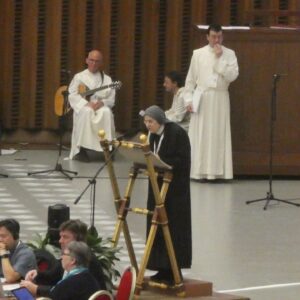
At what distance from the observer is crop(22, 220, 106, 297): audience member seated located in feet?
33.6

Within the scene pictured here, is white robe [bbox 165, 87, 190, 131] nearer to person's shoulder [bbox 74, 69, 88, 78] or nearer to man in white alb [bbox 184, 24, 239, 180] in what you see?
man in white alb [bbox 184, 24, 239, 180]

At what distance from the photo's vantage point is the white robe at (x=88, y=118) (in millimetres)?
18625

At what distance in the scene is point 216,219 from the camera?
49.4ft

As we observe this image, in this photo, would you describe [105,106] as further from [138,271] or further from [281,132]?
[138,271]

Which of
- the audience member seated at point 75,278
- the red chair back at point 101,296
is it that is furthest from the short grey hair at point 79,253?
the red chair back at point 101,296

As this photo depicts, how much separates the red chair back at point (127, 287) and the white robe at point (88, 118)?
342 inches

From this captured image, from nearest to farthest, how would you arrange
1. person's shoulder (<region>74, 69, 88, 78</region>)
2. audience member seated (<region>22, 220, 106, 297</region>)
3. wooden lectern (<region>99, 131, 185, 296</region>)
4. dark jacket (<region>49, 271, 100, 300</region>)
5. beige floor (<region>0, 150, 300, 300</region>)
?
dark jacket (<region>49, 271, 100, 300</region>), audience member seated (<region>22, 220, 106, 297</region>), wooden lectern (<region>99, 131, 185, 296</region>), beige floor (<region>0, 150, 300, 300</region>), person's shoulder (<region>74, 69, 88, 78</region>)

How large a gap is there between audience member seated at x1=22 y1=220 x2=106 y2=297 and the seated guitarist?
795cm

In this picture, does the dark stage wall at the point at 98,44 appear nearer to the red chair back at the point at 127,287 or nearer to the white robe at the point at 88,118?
the white robe at the point at 88,118

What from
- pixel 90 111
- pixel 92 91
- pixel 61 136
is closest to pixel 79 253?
pixel 61 136

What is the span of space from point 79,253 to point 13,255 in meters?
1.28

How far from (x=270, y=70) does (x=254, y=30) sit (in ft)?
1.84

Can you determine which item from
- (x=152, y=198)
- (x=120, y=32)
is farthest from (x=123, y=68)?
(x=152, y=198)

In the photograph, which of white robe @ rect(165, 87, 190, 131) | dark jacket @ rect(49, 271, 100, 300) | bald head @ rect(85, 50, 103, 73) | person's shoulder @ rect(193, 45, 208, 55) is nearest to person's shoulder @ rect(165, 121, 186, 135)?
dark jacket @ rect(49, 271, 100, 300)
